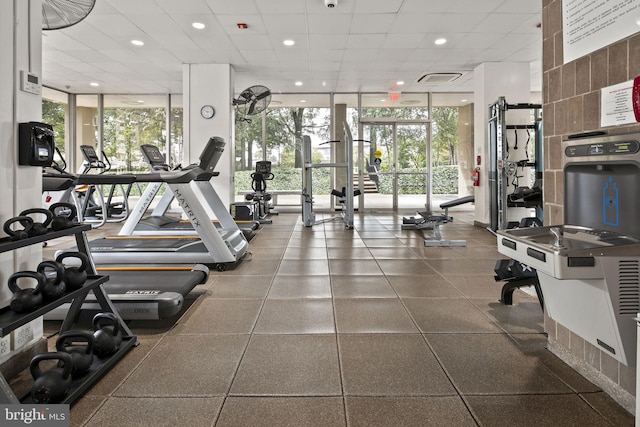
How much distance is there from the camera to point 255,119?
10.8 metres

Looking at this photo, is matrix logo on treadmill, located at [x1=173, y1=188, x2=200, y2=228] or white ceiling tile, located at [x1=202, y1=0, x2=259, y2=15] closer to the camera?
matrix logo on treadmill, located at [x1=173, y1=188, x2=200, y2=228]

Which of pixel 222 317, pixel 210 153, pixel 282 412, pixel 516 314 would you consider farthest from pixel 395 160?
pixel 282 412

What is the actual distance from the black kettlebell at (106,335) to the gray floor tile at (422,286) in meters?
2.21

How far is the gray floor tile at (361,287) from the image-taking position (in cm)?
355

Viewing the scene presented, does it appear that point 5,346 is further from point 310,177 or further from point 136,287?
point 310,177

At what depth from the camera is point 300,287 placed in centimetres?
382

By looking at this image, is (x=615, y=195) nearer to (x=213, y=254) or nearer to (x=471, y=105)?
(x=213, y=254)

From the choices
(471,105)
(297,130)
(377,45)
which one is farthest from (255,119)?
(471,105)

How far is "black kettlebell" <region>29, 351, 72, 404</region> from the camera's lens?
68.3 inches

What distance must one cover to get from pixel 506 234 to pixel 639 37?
1.01 metres

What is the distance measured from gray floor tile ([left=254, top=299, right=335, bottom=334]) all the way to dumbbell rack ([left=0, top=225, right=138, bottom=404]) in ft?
2.81

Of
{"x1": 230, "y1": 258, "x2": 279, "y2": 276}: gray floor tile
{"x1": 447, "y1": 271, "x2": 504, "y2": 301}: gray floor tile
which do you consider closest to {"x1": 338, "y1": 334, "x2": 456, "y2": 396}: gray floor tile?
{"x1": 447, "y1": 271, "x2": 504, "y2": 301}: gray floor tile

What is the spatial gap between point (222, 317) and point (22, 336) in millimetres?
1223

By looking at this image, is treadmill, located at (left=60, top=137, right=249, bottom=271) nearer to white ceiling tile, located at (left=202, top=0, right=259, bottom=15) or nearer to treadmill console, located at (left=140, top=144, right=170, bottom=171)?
treadmill console, located at (left=140, top=144, right=170, bottom=171)
